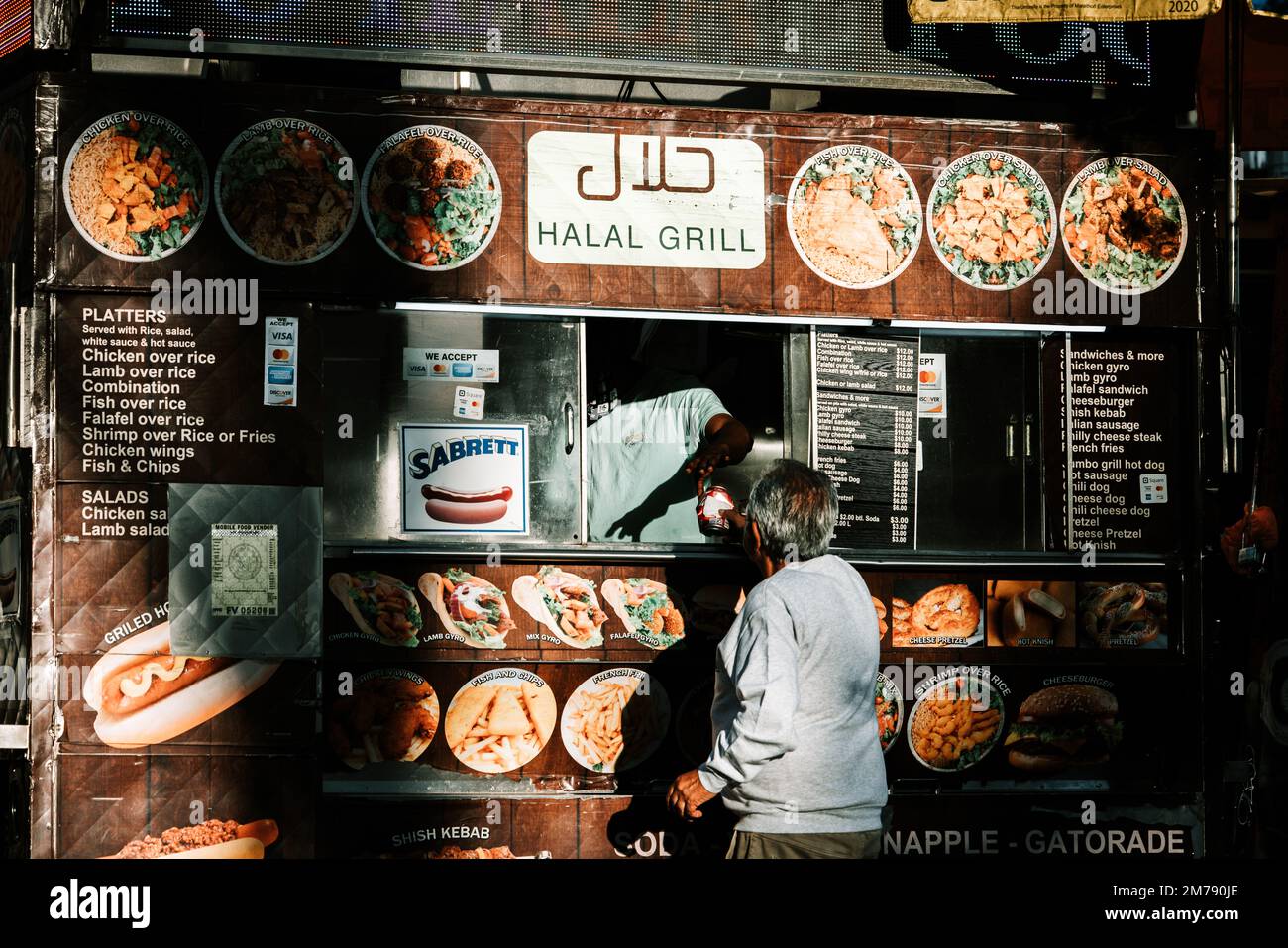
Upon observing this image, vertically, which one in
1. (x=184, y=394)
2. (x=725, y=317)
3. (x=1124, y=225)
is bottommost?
(x=184, y=394)

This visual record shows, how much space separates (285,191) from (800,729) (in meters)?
3.47

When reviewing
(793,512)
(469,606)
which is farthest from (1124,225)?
(469,606)

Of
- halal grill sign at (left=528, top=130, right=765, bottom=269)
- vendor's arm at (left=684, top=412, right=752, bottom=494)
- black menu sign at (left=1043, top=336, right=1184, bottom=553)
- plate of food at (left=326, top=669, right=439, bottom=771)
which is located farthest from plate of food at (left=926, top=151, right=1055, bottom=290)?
plate of food at (left=326, top=669, right=439, bottom=771)

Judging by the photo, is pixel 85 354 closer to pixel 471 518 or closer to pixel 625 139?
pixel 471 518

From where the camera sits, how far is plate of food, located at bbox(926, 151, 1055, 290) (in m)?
6.59

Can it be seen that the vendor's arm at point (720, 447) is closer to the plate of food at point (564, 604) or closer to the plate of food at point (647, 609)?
the plate of food at point (647, 609)

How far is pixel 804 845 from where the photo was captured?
4539mm

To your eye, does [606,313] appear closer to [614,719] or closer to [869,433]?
[869,433]

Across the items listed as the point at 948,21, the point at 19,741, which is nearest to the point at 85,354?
the point at 19,741

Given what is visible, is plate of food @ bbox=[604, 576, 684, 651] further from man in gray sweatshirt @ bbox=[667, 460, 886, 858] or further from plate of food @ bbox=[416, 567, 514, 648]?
man in gray sweatshirt @ bbox=[667, 460, 886, 858]

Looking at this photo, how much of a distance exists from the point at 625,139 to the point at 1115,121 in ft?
8.65

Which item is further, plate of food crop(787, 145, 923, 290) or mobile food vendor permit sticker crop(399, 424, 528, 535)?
plate of food crop(787, 145, 923, 290)

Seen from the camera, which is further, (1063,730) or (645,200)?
(1063,730)

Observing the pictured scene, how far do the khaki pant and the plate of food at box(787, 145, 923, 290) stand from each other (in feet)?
9.65
